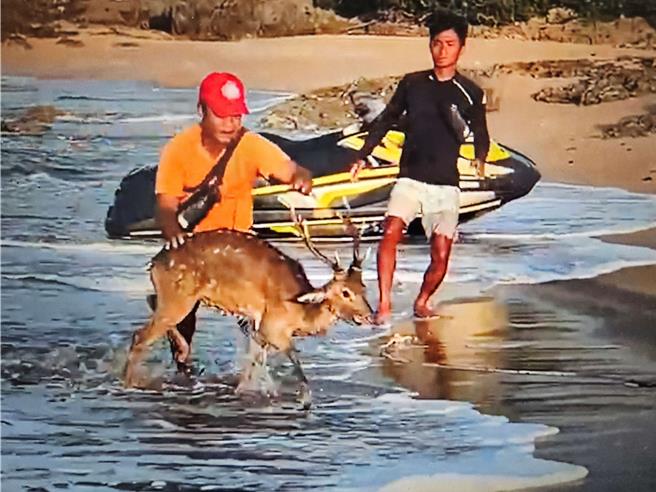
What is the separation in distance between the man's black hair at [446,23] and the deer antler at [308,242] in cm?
36

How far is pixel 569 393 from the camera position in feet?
5.57

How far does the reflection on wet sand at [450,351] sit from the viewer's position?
67.2 inches

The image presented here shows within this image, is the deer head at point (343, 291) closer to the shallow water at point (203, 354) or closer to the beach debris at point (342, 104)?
Result: the shallow water at point (203, 354)

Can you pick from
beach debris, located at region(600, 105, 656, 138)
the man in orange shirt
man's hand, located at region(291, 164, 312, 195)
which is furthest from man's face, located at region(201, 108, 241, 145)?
beach debris, located at region(600, 105, 656, 138)

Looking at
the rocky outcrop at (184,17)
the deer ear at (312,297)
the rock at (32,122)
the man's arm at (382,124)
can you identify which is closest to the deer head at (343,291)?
the deer ear at (312,297)

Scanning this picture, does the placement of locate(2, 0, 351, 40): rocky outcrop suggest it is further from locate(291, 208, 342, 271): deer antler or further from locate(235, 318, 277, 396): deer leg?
locate(235, 318, 277, 396): deer leg

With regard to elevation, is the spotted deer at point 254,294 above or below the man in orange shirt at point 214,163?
below

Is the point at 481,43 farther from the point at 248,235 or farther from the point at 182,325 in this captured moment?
the point at 182,325

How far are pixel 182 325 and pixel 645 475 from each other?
0.76 m

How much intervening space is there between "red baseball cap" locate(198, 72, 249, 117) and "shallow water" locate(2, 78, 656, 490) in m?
0.02

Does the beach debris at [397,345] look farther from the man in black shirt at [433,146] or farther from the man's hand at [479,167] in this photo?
the man's hand at [479,167]

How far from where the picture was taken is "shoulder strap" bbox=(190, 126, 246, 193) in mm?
1727

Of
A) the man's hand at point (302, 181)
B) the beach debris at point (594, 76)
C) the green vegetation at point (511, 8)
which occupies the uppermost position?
the green vegetation at point (511, 8)

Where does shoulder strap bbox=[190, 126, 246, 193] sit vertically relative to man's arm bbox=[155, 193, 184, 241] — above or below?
above
